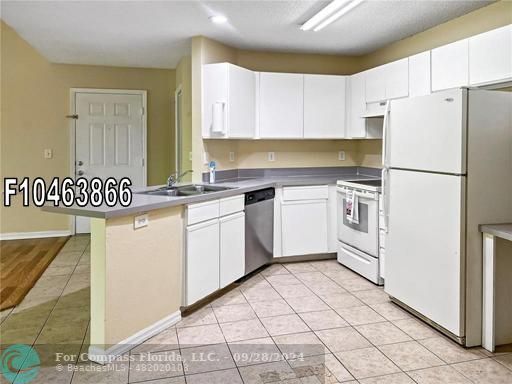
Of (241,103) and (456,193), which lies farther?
(241,103)

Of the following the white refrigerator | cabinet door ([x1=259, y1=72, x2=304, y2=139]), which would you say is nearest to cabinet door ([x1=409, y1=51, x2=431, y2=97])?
the white refrigerator

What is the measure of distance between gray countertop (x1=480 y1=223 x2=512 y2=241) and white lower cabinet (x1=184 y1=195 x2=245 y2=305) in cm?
188

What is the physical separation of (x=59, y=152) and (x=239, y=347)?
4379 millimetres

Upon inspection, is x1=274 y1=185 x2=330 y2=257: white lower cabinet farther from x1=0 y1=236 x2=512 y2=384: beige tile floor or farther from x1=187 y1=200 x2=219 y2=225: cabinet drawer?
x1=187 y1=200 x2=219 y2=225: cabinet drawer

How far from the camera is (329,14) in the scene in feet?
11.0

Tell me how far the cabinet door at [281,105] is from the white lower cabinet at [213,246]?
1.20 metres

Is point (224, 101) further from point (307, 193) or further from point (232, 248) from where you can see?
point (232, 248)

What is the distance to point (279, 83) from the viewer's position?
453cm

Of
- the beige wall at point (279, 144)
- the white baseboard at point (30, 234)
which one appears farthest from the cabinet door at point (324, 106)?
the white baseboard at point (30, 234)

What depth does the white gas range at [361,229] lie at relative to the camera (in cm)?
376

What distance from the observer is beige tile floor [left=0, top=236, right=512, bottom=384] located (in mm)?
2270

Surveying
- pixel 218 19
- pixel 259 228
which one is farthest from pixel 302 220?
pixel 218 19

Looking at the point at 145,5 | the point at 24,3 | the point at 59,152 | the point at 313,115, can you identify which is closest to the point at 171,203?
the point at 145,5

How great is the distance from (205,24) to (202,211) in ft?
5.82
